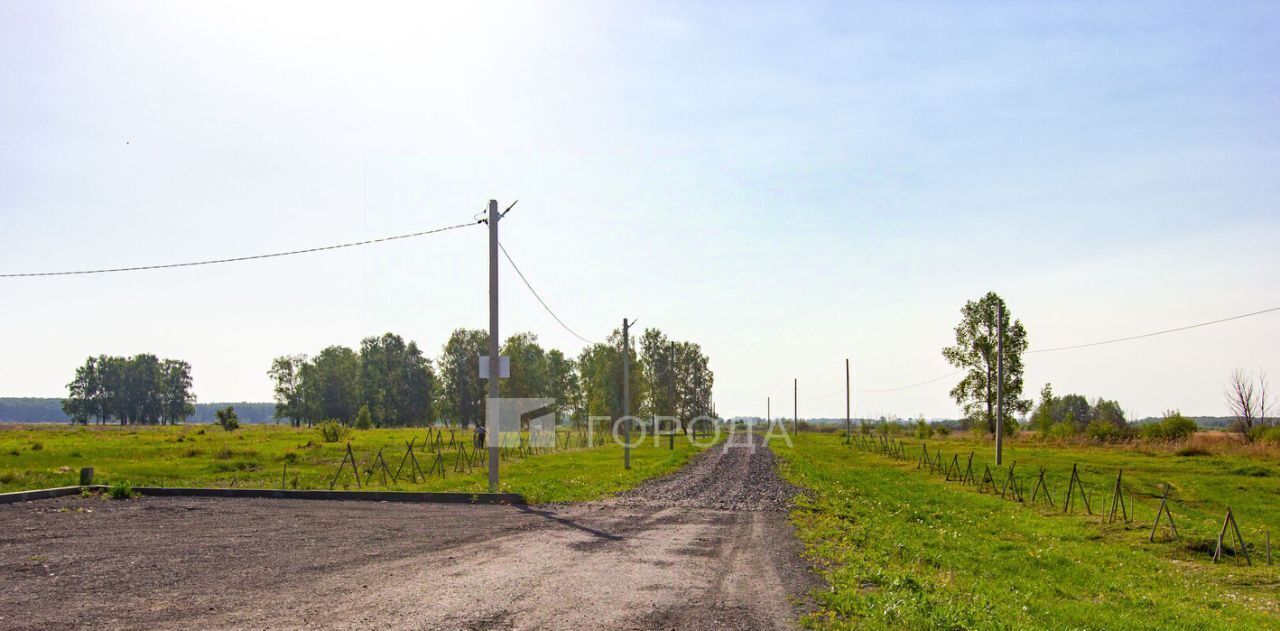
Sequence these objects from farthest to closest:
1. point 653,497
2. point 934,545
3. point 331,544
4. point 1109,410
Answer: point 1109,410
point 653,497
point 934,545
point 331,544

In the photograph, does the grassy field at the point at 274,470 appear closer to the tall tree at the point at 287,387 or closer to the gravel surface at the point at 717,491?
the gravel surface at the point at 717,491

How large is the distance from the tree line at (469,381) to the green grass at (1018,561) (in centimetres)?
6664

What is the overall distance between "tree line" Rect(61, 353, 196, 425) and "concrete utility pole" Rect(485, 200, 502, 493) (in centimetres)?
A: 16624

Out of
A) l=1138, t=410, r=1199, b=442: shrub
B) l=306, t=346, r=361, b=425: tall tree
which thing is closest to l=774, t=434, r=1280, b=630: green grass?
l=1138, t=410, r=1199, b=442: shrub

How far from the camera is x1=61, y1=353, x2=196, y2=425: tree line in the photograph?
15488cm

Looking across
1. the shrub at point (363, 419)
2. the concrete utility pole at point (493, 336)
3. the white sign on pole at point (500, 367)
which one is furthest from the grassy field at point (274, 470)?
the shrub at point (363, 419)

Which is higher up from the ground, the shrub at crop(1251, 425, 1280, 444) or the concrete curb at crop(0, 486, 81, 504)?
the concrete curb at crop(0, 486, 81, 504)

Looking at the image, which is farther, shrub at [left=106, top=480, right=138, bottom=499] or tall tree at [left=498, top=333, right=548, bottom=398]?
tall tree at [left=498, top=333, right=548, bottom=398]

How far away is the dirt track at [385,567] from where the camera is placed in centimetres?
838

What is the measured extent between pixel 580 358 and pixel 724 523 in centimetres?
10119

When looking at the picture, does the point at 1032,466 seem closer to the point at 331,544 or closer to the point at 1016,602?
the point at 1016,602

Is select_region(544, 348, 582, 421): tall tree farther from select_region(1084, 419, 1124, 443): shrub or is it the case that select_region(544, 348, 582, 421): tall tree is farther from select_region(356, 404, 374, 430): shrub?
select_region(1084, 419, 1124, 443): shrub

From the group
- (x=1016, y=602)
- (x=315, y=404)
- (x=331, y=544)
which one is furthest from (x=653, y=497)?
(x=315, y=404)

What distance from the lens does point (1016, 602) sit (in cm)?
1071
